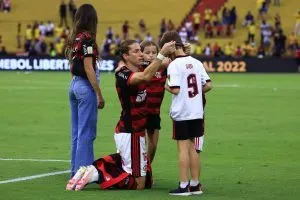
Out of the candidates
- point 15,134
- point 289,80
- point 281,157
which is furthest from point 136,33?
point 281,157

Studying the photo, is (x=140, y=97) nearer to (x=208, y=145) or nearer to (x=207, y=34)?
(x=208, y=145)

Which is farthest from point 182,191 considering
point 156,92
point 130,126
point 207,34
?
point 207,34

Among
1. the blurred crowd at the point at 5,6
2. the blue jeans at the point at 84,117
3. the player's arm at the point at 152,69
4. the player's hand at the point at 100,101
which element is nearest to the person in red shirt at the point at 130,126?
the player's arm at the point at 152,69

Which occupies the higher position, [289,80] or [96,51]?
[96,51]

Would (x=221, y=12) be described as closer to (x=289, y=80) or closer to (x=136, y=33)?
(x=136, y=33)

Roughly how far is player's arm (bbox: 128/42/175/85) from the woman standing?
71cm

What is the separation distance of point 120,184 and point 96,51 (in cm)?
172

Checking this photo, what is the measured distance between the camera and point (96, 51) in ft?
40.3

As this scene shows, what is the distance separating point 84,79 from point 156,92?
1.14 m

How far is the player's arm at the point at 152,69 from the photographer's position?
1106cm

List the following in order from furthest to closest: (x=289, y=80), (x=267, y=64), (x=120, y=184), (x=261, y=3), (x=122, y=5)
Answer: (x=122, y=5)
(x=261, y=3)
(x=267, y=64)
(x=289, y=80)
(x=120, y=184)

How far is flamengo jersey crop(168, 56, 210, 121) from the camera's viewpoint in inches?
447

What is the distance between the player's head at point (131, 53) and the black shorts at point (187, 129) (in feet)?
3.41


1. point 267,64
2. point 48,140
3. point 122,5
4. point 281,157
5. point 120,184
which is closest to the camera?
point 120,184
